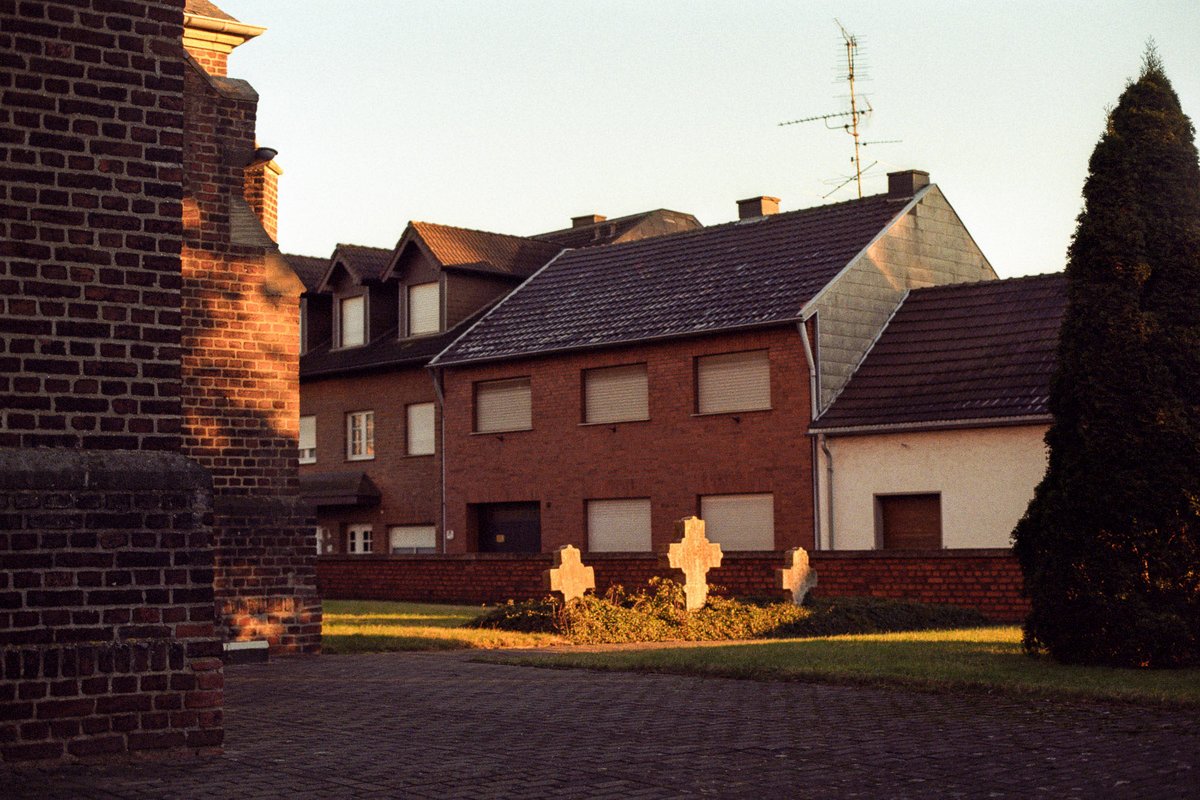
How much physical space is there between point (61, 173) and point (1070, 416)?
367 inches

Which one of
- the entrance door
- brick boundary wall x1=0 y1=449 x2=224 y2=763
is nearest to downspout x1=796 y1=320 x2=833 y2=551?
the entrance door

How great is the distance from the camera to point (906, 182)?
31953 millimetres

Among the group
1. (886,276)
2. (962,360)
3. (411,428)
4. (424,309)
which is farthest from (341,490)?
(962,360)

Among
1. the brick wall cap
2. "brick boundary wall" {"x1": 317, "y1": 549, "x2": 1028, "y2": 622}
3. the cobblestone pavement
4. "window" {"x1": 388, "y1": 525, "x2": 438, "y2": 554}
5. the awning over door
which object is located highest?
the awning over door

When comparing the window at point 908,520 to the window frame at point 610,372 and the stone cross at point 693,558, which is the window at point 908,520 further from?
the stone cross at point 693,558

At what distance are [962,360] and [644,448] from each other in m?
6.77

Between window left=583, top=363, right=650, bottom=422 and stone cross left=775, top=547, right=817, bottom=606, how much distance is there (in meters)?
9.08

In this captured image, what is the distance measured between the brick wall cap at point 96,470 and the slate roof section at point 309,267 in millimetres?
33101

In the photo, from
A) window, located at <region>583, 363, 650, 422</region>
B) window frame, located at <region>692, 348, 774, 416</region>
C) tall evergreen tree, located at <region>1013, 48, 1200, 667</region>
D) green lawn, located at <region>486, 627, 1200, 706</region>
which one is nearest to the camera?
green lawn, located at <region>486, 627, 1200, 706</region>

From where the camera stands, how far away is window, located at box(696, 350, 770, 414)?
94.1ft

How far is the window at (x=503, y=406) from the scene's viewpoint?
108 ft

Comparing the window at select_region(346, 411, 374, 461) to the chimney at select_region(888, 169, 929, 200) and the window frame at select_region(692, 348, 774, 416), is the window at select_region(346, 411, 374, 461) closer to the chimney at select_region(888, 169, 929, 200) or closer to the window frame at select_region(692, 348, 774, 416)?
the window frame at select_region(692, 348, 774, 416)

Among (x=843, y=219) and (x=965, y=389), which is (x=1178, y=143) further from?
(x=843, y=219)

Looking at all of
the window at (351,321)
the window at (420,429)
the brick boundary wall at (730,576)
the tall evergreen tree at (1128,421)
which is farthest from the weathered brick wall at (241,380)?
the window at (351,321)
